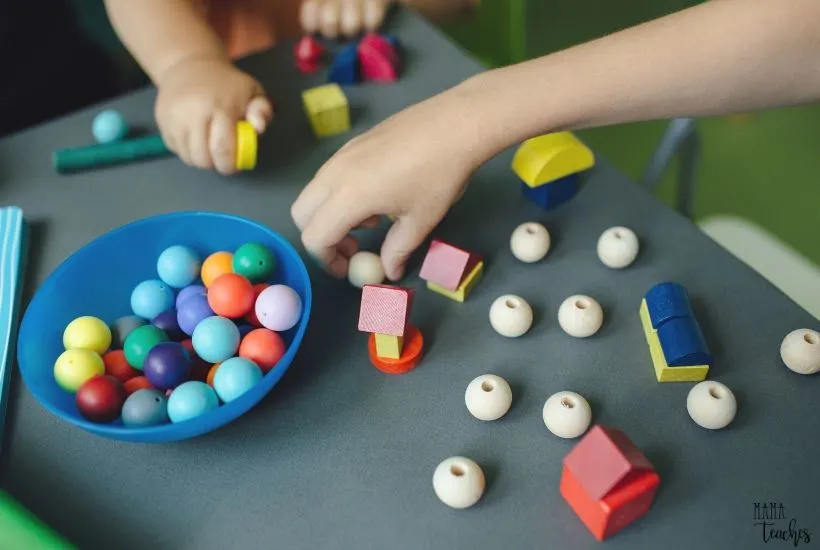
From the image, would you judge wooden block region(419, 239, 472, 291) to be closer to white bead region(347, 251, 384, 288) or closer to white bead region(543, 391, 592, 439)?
white bead region(347, 251, 384, 288)

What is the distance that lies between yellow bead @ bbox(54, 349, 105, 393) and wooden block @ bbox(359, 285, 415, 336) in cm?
20

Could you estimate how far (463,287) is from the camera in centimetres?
61

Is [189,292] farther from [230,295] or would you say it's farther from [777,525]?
[777,525]

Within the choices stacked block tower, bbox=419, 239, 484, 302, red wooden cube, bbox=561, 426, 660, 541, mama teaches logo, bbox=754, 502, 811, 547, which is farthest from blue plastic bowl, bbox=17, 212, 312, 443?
mama teaches logo, bbox=754, 502, 811, 547

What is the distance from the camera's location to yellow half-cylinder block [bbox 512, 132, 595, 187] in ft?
2.16

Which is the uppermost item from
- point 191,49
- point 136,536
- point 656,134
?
point 191,49

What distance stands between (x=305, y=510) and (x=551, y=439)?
179 mm

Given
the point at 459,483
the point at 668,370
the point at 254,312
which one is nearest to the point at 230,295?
the point at 254,312

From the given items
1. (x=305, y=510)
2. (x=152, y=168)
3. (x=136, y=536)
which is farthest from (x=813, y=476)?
(x=152, y=168)

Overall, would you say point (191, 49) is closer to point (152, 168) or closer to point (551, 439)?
point (152, 168)


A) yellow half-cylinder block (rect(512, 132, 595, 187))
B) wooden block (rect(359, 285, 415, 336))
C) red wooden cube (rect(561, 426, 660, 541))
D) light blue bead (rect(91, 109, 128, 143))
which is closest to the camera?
red wooden cube (rect(561, 426, 660, 541))

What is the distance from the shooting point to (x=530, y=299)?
0.62 m

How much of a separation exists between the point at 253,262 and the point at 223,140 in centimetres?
15

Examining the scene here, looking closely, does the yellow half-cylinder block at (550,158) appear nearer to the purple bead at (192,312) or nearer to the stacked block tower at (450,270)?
the stacked block tower at (450,270)
